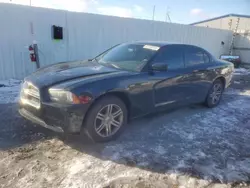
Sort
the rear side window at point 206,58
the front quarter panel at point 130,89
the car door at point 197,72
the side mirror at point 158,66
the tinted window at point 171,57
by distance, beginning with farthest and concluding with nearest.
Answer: the rear side window at point 206,58 < the car door at point 197,72 < the tinted window at point 171,57 < the side mirror at point 158,66 < the front quarter panel at point 130,89

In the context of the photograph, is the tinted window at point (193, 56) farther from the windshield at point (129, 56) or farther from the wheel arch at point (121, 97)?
the wheel arch at point (121, 97)

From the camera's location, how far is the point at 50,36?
7914 mm

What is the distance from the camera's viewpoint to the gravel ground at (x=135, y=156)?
280 centimetres

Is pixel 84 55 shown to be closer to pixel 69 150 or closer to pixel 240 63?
pixel 69 150

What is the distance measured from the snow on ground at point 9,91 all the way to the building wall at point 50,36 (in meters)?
0.38

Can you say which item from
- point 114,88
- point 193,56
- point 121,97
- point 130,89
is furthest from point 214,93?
point 114,88

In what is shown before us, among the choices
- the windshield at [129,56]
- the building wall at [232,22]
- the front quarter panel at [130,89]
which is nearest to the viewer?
the front quarter panel at [130,89]

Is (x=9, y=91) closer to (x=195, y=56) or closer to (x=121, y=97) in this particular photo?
(x=121, y=97)

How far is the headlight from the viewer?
3.15 meters

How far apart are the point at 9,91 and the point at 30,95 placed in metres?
3.26

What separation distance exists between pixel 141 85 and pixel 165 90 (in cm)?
63

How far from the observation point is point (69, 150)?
3.39 metres

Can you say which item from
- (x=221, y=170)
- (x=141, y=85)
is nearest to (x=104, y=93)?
(x=141, y=85)

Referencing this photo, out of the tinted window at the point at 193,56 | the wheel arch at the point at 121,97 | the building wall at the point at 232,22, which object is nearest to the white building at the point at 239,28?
the building wall at the point at 232,22
